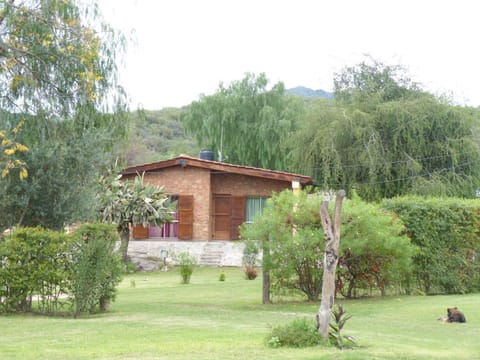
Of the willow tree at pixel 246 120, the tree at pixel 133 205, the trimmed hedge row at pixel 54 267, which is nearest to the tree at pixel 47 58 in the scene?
the trimmed hedge row at pixel 54 267

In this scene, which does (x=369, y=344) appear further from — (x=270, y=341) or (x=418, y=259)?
(x=418, y=259)

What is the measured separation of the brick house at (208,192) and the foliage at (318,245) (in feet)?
44.3

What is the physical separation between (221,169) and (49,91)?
16.5 m

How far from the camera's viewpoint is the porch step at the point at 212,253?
31.3 m

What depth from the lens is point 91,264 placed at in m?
15.0

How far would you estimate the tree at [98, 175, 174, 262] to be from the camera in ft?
93.4

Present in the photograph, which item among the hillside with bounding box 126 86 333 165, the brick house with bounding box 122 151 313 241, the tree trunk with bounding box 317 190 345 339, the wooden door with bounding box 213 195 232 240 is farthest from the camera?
the hillside with bounding box 126 86 333 165

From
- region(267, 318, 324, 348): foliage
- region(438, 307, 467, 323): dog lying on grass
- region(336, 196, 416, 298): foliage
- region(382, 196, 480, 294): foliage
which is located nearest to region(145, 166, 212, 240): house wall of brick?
region(382, 196, 480, 294): foliage

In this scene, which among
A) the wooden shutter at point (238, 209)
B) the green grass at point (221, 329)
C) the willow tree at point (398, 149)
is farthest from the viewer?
the wooden shutter at point (238, 209)

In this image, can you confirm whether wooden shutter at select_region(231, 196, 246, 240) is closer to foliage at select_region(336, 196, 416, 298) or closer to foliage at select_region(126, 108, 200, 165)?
foliage at select_region(336, 196, 416, 298)

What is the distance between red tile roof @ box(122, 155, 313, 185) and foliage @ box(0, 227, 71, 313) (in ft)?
53.7

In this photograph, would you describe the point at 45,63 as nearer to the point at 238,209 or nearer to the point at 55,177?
the point at 55,177

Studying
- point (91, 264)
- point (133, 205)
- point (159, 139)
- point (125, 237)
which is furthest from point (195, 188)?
point (159, 139)

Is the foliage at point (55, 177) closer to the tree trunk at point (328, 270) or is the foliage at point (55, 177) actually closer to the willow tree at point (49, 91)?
the willow tree at point (49, 91)
